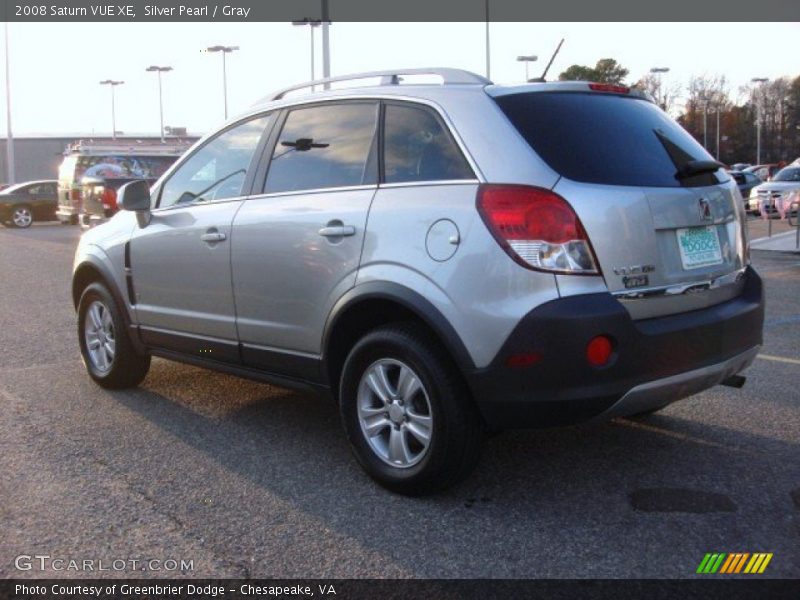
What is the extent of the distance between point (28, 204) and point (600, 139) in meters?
27.9

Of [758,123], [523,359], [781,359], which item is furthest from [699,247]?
[758,123]

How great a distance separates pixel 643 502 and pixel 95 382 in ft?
12.6

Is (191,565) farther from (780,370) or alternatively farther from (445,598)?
(780,370)

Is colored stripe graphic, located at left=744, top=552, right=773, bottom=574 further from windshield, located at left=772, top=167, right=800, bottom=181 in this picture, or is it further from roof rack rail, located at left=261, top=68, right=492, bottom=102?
windshield, located at left=772, top=167, right=800, bottom=181

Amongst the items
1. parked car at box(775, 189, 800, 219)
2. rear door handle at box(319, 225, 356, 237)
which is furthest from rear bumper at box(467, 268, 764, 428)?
parked car at box(775, 189, 800, 219)

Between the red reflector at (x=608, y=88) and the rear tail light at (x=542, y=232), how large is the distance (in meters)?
0.83

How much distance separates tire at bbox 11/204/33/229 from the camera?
28.5m

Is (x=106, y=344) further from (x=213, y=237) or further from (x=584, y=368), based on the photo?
(x=584, y=368)

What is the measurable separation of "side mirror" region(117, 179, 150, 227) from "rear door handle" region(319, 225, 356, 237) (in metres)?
1.75

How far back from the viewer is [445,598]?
306cm

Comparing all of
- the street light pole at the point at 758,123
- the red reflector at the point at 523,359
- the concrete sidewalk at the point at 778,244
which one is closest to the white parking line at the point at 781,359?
the red reflector at the point at 523,359

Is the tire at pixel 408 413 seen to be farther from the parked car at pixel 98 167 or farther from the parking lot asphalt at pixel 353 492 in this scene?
the parked car at pixel 98 167

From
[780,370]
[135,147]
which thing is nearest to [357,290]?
[780,370]

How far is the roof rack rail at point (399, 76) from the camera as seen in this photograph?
162 inches
